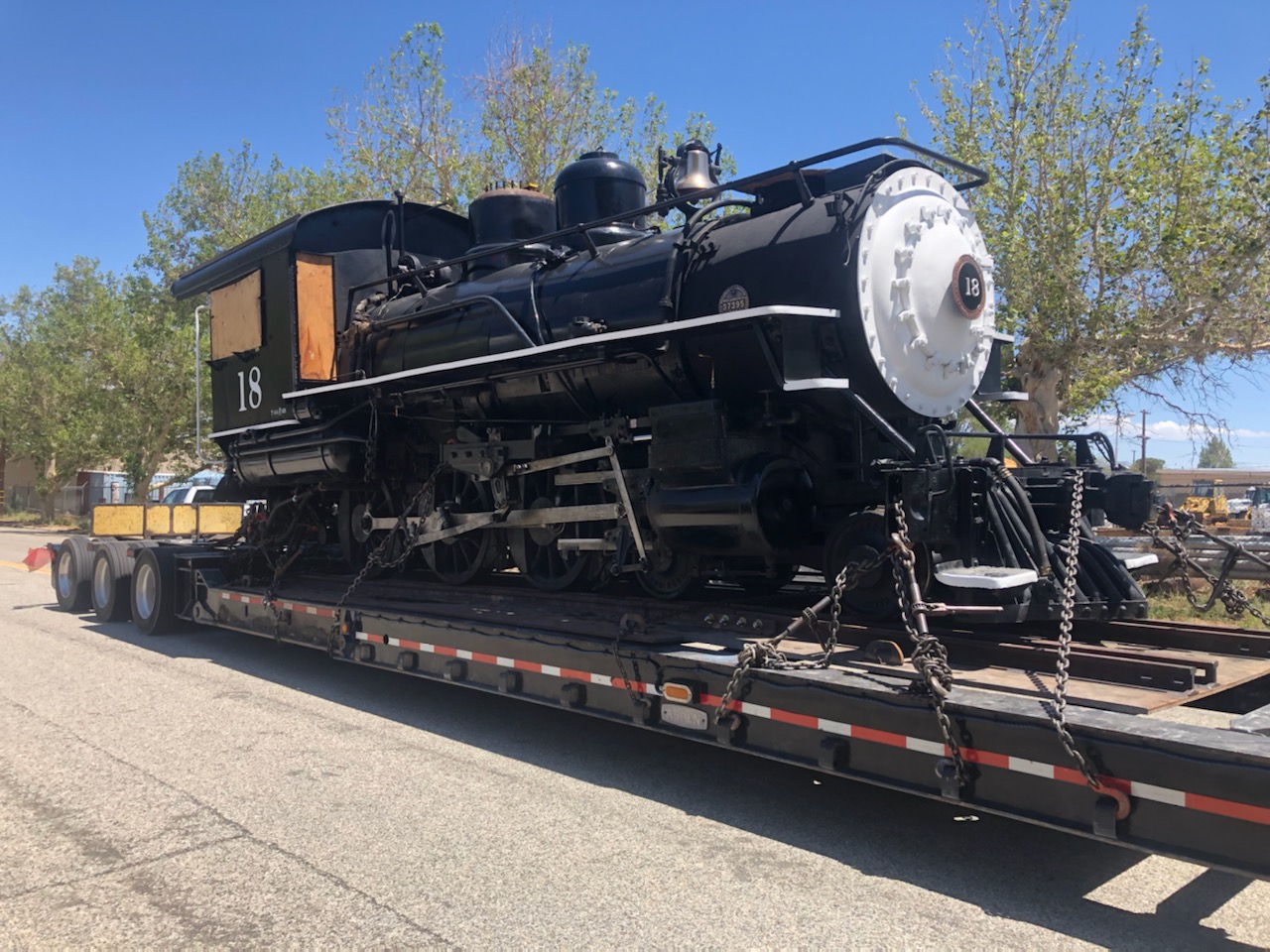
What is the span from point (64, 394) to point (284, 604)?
30.3 metres

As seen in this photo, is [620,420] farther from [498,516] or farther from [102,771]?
[102,771]

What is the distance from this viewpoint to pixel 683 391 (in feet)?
18.2

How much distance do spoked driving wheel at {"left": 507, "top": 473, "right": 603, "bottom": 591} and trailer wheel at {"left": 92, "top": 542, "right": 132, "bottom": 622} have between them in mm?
5754

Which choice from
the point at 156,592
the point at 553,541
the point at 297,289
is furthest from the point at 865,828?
the point at 156,592

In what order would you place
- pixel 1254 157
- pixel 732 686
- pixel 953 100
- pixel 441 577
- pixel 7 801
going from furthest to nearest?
pixel 953 100 < pixel 1254 157 < pixel 441 577 < pixel 7 801 < pixel 732 686

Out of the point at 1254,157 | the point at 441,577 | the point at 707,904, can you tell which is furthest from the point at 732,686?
the point at 1254,157

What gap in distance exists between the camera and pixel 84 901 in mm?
3502

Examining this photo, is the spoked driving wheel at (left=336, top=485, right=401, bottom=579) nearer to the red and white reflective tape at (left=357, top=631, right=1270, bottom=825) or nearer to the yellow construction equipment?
the red and white reflective tape at (left=357, top=631, right=1270, bottom=825)

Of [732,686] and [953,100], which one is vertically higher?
[953,100]

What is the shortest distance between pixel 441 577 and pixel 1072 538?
536 centimetres

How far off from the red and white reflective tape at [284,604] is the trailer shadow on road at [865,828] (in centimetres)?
63

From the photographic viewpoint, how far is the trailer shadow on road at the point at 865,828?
340cm

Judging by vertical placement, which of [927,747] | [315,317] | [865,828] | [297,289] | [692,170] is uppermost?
[692,170]

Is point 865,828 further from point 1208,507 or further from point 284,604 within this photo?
point 1208,507
